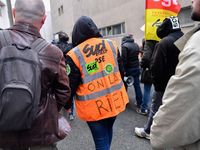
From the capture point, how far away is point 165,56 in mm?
2100

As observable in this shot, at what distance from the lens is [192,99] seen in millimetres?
829

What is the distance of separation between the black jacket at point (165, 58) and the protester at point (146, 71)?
61 centimetres

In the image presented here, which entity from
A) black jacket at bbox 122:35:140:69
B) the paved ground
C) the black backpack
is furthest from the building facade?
the black backpack

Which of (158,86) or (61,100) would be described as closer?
(61,100)

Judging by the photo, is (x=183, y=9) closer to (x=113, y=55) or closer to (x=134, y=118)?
(x=134, y=118)

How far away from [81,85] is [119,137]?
1.60 meters

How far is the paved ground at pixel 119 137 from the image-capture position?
99.4 inches

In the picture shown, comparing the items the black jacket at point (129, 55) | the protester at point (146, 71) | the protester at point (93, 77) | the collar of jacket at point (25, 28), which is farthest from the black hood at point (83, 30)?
the black jacket at point (129, 55)

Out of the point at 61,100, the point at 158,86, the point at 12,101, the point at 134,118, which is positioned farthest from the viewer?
the point at 134,118

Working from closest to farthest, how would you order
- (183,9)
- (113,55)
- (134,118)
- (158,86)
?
(113,55)
(158,86)
(134,118)
(183,9)

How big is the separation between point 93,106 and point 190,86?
1058mm

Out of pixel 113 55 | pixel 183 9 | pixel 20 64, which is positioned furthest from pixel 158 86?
pixel 183 9

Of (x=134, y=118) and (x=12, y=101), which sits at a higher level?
(x=12, y=101)

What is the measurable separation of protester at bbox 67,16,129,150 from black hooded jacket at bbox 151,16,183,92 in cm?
76
